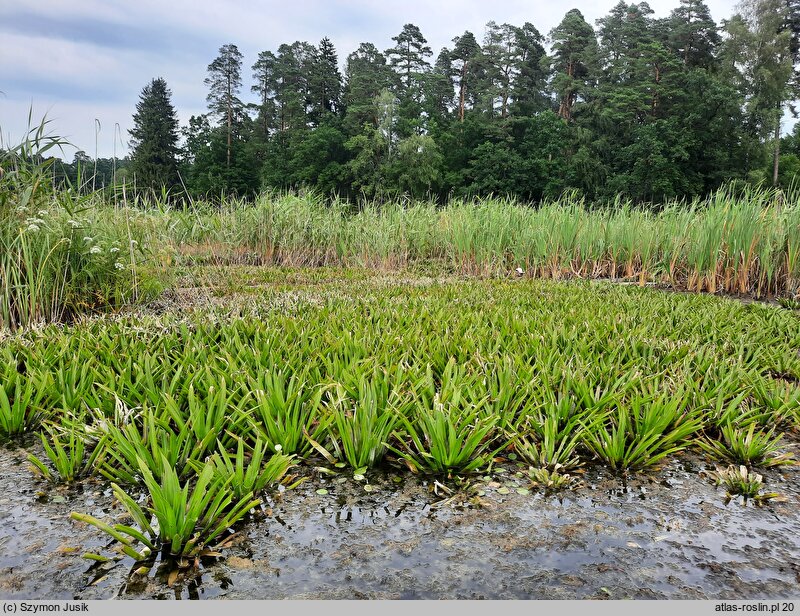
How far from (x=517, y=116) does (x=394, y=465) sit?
40539 mm

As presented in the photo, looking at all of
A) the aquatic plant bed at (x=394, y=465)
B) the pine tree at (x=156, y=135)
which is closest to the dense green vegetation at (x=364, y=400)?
the aquatic plant bed at (x=394, y=465)

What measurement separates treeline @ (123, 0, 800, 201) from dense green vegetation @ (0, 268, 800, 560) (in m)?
29.0

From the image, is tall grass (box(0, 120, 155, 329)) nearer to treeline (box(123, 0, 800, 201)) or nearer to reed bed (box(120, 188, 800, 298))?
reed bed (box(120, 188, 800, 298))

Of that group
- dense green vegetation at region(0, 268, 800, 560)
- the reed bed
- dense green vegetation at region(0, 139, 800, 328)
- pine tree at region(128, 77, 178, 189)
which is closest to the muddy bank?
dense green vegetation at region(0, 268, 800, 560)

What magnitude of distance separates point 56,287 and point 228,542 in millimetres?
3523

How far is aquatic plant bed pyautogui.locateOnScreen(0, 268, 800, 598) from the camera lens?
57.7 inches

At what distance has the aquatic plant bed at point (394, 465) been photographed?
1467 millimetres

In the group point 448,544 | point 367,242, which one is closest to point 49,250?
point 448,544

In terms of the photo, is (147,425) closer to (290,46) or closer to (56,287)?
(56,287)

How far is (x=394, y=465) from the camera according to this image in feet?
6.91

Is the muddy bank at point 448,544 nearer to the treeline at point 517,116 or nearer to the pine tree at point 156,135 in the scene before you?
the treeline at point 517,116

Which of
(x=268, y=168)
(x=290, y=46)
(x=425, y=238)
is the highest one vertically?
(x=290, y=46)

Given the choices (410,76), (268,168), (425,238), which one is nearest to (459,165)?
(410,76)
